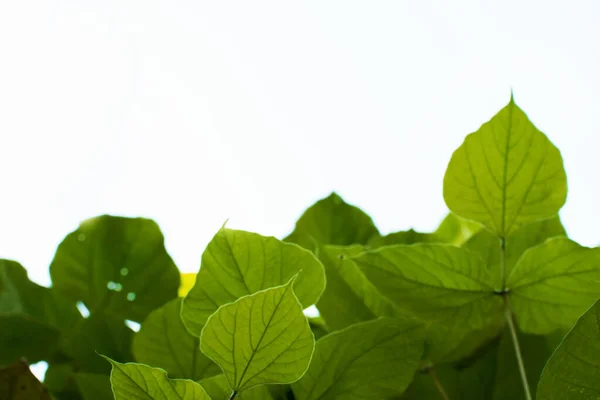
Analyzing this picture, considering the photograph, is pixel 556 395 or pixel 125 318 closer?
pixel 556 395

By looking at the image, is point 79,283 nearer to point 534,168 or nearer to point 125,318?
point 125,318

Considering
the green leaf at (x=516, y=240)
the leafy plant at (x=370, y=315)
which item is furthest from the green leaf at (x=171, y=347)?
the green leaf at (x=516, y=240)

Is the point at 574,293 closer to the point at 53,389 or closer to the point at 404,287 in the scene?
the point at 404,287

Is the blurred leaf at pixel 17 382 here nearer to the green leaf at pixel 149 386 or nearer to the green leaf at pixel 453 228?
the green leaf at pixel 149 386

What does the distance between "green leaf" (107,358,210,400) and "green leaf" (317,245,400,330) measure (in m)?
0.07

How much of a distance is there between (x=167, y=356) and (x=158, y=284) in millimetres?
42

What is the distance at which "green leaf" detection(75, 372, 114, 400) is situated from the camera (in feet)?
Answer: 0.58

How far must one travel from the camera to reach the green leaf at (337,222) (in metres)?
0.26

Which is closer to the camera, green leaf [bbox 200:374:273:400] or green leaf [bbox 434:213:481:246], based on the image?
green leaf [bbox 200:374:273:400]

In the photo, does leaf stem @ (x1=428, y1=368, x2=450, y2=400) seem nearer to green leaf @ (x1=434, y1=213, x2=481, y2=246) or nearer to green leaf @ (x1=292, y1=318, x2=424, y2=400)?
green leaf @ (x1=292, y1=318, x2=424, y2=400)

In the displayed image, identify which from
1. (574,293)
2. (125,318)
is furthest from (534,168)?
(125,318)

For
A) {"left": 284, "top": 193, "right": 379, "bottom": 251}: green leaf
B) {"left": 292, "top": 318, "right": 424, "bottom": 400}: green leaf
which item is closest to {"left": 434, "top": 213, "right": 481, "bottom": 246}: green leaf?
{"left": 284, "top": 193, "right": 379, "bottom": 251}: green leaf

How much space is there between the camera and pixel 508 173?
0.54 feet

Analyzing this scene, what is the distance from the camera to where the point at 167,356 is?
0.59 ft
